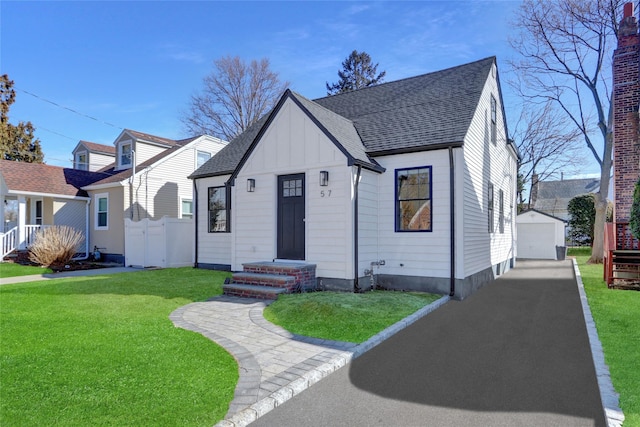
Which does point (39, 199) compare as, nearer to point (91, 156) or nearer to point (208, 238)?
point (91, 156)

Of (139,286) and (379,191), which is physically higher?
(379,191)

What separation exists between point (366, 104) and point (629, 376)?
10.5 metres

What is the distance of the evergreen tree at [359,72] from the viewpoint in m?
37.9

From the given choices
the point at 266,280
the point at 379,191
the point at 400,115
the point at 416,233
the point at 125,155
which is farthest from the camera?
the point at 125,155

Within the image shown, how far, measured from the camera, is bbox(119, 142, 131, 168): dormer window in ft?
63.8

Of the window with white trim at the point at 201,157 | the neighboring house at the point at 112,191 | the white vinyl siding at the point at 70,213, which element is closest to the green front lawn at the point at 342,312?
the neighboring house at the point at 112,191

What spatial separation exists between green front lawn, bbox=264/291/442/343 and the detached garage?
15.4 m

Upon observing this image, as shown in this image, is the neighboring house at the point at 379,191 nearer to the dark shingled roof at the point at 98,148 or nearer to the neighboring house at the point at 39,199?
the neighboring house at the point at 39,199

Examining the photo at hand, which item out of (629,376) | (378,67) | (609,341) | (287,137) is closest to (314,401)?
(629,376)

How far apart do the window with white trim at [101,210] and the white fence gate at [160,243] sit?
3519 mm

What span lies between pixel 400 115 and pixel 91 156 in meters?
20.7

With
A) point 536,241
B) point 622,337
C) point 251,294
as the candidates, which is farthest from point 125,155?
point 536,241

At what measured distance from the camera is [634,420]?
10.0 ft

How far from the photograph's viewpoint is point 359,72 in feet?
125
